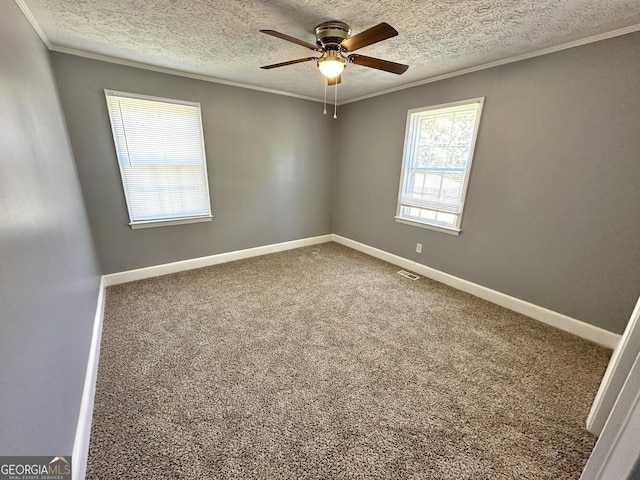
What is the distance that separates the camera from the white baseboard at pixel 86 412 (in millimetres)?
1184

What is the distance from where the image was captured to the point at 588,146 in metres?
2.10

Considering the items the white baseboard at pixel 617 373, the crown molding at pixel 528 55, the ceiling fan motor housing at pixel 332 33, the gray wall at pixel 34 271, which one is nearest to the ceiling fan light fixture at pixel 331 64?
the ceiling fan motor housing at pixel 332 33

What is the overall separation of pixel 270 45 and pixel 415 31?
120 cm

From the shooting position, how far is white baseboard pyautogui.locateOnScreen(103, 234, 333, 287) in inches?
122

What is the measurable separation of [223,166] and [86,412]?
2867mm

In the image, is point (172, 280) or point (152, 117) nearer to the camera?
point (152, 117)

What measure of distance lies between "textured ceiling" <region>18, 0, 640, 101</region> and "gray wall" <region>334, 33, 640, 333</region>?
27 cm

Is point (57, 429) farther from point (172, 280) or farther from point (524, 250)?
point (524, 250)

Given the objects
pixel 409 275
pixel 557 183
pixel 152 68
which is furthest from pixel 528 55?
pixel 152 68

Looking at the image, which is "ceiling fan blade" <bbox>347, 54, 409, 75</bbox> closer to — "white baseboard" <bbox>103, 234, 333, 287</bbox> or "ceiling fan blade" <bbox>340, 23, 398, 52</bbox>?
"ceiling fan blade" <bbox>340, 23, 398, 52</bbox>

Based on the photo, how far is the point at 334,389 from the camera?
171cm

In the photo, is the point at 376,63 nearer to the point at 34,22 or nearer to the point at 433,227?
the point at 433,227

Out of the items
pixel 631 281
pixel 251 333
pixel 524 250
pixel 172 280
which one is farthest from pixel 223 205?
pixel 631 281

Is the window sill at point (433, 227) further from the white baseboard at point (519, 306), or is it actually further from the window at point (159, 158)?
the window at point (159, 158)
